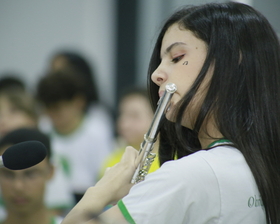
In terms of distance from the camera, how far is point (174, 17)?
4.51 feet

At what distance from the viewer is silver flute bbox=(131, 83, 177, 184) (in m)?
1.24

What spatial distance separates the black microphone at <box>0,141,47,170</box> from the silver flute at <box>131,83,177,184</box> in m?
0.30

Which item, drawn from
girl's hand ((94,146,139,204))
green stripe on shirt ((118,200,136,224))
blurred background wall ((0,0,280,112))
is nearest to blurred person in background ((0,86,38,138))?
girl's hand ((94,146,139,204))

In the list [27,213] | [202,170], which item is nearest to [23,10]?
[27,213]

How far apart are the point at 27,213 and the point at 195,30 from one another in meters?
0.92

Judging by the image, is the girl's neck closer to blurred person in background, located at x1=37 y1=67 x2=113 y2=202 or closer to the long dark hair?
the long dark hair

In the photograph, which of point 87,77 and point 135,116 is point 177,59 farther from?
point 87,77

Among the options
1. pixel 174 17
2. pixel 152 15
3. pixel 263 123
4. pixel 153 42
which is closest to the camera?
A: pixel 263 123

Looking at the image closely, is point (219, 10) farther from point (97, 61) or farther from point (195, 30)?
point (97, 61)

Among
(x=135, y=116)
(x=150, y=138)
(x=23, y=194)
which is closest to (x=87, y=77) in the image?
(x=135, y=116)

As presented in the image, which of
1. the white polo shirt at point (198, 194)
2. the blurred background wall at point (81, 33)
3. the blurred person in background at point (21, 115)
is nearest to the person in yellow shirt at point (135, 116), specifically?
the blurred person in background at point (21, 115)

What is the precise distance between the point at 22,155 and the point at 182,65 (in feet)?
1.49

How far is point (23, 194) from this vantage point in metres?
1.80

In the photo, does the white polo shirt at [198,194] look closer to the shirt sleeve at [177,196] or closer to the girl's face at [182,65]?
the shirt sleeve at [177,196]
